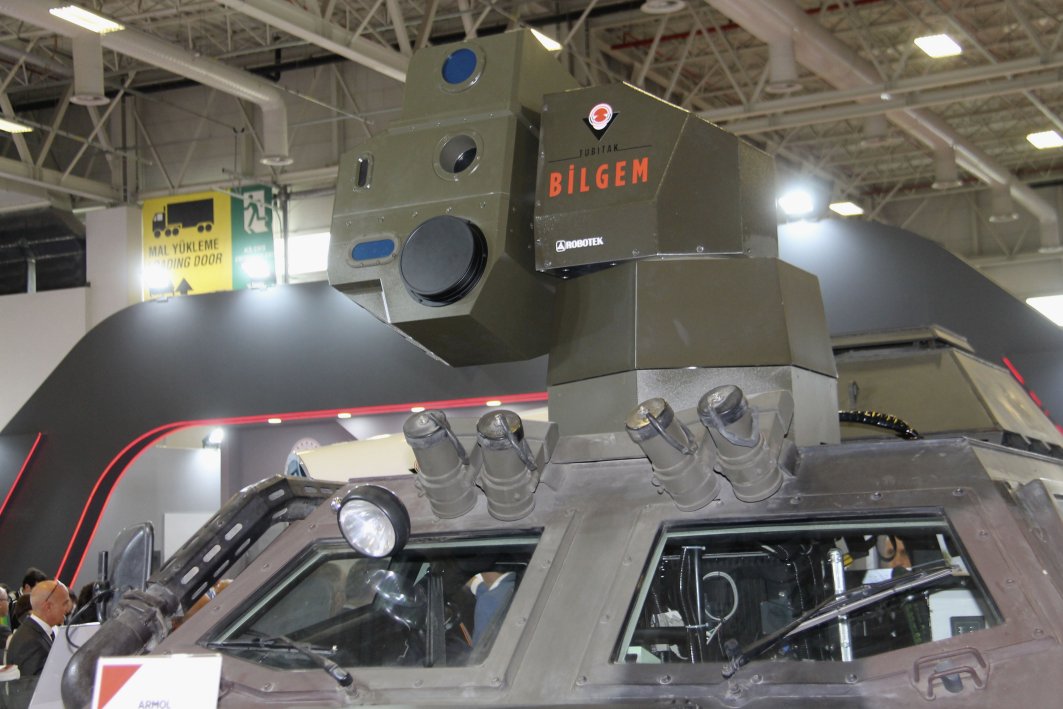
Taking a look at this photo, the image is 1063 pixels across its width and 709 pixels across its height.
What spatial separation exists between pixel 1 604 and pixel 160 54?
25.2 feet

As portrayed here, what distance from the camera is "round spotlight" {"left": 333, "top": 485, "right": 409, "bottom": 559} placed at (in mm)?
3166

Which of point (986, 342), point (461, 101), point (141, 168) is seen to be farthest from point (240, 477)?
point (461, 101)

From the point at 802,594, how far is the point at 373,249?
1.67 metres

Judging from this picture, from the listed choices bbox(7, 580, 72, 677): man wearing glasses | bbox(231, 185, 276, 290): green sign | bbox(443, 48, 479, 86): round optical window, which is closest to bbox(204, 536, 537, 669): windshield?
bbox(443, 48, 479, 86): round optical window

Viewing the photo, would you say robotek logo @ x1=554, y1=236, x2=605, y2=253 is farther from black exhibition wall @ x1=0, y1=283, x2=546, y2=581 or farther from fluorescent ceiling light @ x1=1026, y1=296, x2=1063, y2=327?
fluorescent ceiling light @ x1=1026, y1=296, x2=1063, y2=327

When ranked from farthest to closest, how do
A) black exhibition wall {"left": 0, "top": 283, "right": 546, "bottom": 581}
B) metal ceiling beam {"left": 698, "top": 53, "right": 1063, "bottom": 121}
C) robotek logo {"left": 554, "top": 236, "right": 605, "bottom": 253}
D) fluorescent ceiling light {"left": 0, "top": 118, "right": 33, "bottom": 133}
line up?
fluorescent ceiling light {"left": 0, "top": 118, "right": 33, "bottom": 133} < metal ceiling beam {"left": 698, "top": 53, "right": 1063, "bottom": 121} < black exhibition wall {"left": 0, "top": 283, "right": 546, "bottom": 581} < robotek logo {"left": 554, "top": 236, "right": 605, "bottom": 253}

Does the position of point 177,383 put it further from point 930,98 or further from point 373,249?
point 373,249

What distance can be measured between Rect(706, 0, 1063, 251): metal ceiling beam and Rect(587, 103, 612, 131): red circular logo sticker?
10.5 meters

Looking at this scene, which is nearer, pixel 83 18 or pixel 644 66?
pixel 83 18

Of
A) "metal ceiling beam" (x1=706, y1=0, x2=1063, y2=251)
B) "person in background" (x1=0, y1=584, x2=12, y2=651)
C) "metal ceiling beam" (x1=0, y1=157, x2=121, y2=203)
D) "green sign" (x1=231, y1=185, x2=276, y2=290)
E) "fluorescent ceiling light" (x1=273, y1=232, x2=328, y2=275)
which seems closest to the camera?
"person in background" (x1=0, y1=584, x2=12, y2=651)

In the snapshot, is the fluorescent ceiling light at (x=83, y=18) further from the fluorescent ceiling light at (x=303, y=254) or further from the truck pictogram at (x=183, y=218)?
the fluorescent ceiling light at (x=303, y=254)

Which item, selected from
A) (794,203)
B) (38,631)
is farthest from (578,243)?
(794,203)

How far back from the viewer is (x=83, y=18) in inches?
558

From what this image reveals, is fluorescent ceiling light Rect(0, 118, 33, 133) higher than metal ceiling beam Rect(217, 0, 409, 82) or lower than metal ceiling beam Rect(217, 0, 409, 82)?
higher
